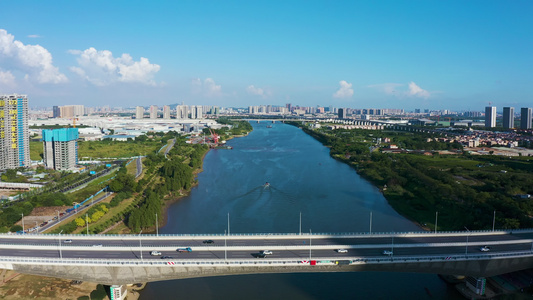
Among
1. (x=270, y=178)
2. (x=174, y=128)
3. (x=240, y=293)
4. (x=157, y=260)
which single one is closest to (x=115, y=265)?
(x=157, y=260)

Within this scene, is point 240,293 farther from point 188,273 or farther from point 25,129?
point 25,129

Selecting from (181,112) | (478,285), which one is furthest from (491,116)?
(478,285)

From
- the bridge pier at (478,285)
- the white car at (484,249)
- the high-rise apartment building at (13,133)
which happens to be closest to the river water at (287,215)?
the bridge pier at (478,285)

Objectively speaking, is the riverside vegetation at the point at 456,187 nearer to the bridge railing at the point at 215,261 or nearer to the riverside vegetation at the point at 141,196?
the bridge railing at the point at 215,261

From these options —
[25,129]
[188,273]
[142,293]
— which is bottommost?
[142,293]

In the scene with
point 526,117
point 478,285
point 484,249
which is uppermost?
point 526,117

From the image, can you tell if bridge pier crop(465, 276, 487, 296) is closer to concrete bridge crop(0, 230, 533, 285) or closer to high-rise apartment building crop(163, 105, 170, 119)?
concrete bridge crop(0, 230, 533, 285)

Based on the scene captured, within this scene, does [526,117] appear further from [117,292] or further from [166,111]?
[117,292]
